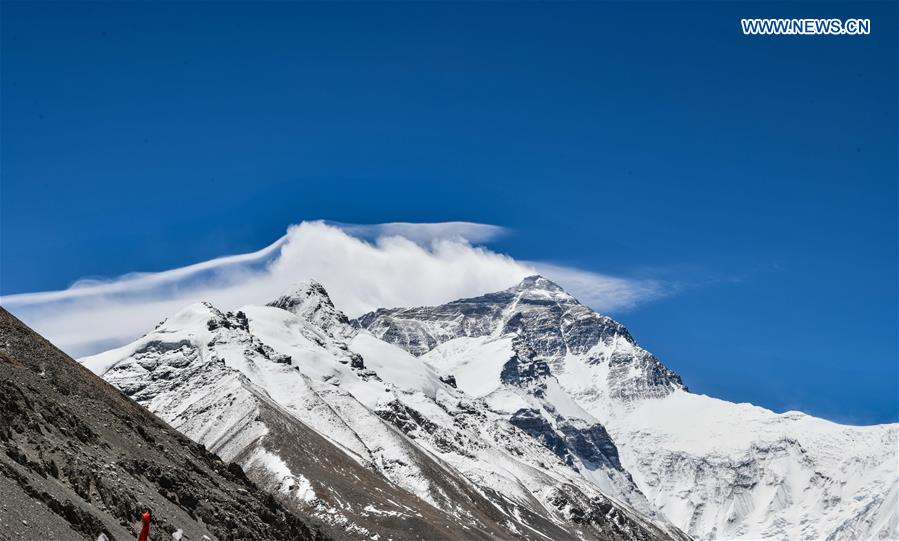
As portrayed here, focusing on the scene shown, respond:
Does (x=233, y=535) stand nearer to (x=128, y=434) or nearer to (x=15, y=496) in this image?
(x=128, y=434)

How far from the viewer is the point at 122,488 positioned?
10038cm

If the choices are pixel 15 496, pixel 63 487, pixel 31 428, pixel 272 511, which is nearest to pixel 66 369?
pixel 272 511

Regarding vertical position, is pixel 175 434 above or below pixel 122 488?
above

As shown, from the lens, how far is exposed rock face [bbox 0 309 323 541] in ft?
271

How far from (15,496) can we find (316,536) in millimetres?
84388

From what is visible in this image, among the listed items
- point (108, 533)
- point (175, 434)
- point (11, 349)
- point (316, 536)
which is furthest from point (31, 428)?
point (316, 536)

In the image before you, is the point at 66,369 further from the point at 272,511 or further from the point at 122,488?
the point at 122,488

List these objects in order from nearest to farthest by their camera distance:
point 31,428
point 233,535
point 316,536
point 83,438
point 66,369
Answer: point 31,428
point 83,438
point 233,535
point 66,369
point 316,536

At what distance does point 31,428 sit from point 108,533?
1877 centimetres

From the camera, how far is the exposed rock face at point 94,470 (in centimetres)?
8250

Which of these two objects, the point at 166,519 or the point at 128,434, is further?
the point at 128,434

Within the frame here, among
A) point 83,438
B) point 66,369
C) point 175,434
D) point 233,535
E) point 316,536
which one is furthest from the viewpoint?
point 316,536

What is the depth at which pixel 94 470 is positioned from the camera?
99688 mm

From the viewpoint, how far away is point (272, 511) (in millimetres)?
144875
